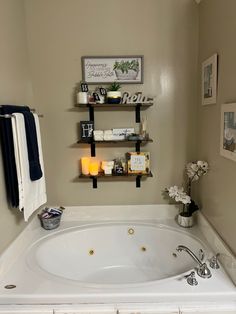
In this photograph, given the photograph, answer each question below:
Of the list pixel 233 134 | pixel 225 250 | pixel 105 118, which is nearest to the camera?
Answer: pixel 233 134

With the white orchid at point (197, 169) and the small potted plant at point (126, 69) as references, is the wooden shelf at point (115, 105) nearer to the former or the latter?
the small potted plant at point (126, 69)

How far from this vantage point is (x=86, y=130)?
2.27 meters

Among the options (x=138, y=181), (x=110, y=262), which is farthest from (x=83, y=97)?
(x=110, y=262)

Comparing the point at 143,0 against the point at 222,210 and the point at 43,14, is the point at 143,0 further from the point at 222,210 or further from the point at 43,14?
the point at 222,210

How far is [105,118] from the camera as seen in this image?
2.34m

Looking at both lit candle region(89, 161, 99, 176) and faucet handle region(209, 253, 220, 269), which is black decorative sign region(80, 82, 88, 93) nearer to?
lit candle region(89, 161, 99, 176)

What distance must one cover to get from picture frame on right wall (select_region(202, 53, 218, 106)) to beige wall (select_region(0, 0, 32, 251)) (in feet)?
4.70

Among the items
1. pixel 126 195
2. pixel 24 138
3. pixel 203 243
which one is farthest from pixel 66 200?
pixel 203 243

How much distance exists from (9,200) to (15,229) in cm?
29

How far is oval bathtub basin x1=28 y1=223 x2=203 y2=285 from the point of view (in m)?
2.15

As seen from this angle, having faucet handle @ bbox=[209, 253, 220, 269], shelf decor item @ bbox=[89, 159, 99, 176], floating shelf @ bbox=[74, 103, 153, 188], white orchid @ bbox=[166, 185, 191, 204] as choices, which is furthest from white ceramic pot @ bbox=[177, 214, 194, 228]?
shelf decor item @ bbox=[89, 159, 99, 176]

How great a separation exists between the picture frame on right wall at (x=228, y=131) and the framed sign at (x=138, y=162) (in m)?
0.73

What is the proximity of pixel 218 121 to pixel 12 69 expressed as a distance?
151 cm

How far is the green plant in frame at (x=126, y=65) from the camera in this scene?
224 cm
